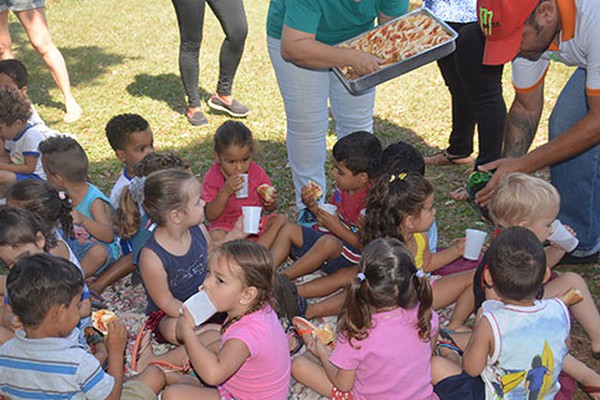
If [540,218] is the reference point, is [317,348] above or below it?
below

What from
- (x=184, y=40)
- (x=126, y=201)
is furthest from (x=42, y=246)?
(x=184, y=40)

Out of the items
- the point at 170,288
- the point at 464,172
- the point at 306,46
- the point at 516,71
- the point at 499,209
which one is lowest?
the point at 464,172

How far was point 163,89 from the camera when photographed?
7387 millimetres

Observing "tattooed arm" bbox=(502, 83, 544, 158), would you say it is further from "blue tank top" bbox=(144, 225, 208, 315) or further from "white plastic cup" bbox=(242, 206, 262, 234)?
"blue tank top" bbox=(144, 225, 208, 315)

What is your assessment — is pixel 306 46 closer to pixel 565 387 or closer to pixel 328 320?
pixel 328 320

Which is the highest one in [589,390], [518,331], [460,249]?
[518,331]

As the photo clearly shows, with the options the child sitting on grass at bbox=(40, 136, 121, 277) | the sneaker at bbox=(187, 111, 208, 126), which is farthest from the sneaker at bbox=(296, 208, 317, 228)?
the sneaker at bbox=(187, 111, 208, 126)

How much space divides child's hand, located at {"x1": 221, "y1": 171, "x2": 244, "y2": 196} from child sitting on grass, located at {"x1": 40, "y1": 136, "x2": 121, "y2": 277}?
0.82 m

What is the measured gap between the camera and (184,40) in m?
5.88

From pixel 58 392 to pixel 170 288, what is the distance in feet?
3.15

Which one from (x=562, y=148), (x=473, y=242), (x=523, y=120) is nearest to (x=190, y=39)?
(x=523, y=120)

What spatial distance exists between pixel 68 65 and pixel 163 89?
1.90 metres

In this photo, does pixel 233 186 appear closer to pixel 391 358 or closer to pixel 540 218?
pixel 391 358

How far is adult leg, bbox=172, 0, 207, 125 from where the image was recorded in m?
5.63
